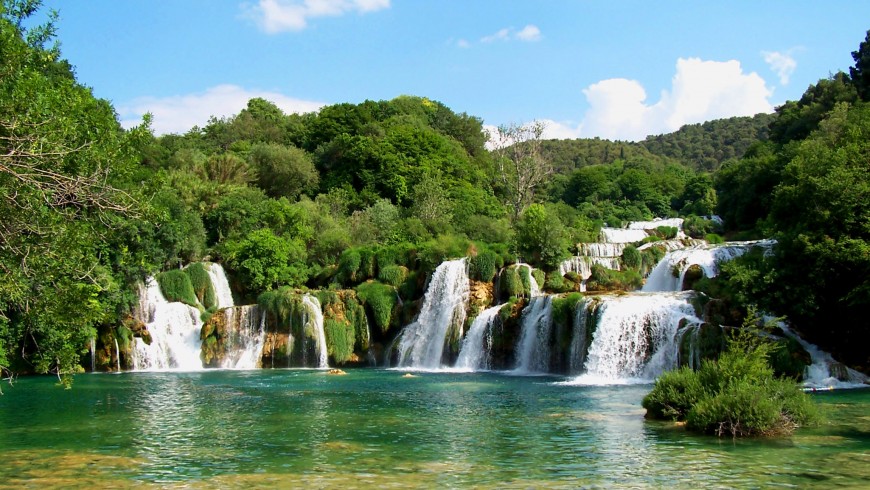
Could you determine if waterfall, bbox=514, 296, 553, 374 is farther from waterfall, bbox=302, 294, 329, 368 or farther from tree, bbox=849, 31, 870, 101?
tree, bbox=849, 31, 870, 101

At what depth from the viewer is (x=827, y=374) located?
87.4 ft

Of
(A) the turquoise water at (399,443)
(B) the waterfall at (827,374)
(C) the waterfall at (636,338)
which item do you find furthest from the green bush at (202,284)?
(B) the waterfall at (827,374)

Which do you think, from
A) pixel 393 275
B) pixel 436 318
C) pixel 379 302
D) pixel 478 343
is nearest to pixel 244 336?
pixel 379 302

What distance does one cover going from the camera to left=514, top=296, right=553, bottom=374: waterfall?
33.5m

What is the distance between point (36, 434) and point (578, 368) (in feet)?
66.4

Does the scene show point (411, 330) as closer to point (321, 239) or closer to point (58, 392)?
point (321, 239)

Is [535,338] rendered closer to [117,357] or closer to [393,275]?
[393,275]

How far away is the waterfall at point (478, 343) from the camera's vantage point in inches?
1414

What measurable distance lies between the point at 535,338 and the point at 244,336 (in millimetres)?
15176

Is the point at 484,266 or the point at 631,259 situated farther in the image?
the point at 631,259

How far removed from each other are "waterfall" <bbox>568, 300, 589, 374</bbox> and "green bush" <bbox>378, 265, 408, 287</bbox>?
12.5 meters

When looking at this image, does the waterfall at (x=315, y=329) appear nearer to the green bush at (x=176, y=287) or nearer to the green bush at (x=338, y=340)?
the green bush at (x=338, y=340)

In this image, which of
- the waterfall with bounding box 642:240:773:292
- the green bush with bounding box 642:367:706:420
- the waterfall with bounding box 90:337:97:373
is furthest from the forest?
the green bush with bounding box 642:367:706:420

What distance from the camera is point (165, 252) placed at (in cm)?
4038
